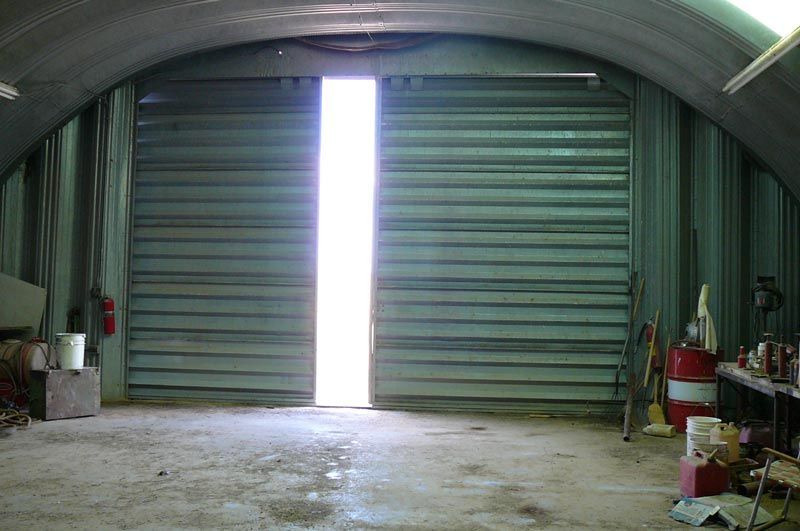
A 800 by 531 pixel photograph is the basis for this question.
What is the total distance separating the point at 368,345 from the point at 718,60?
4800 millimetres

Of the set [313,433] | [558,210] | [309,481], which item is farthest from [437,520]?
[558,210]

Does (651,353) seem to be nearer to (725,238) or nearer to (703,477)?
(725,238)

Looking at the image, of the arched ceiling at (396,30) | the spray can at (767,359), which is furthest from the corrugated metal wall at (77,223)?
the spray can at (767,359)

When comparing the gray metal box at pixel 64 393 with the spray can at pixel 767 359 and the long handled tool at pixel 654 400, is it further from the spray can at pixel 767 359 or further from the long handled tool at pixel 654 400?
the spray can at pixel 767 359

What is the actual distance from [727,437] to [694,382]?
1.91 meters

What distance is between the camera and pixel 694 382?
6992 mm

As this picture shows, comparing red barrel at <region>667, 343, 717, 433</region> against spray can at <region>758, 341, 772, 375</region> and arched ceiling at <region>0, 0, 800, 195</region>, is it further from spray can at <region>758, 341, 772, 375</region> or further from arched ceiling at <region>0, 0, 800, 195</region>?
arched ceiling at <region>0, 0, 800, 195</region>

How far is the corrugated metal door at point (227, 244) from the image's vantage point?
8508 millimetres

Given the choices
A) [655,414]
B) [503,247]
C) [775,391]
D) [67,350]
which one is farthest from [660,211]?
[67,350]

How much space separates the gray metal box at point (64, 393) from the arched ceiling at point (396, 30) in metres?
2.60

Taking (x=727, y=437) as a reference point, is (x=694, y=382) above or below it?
above

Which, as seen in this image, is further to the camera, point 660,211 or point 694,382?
point 660,211

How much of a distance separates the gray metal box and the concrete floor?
0.20 m

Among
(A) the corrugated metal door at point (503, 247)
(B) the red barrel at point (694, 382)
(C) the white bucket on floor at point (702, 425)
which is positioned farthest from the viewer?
(A) the corrugated metal door at point (503, 247)
